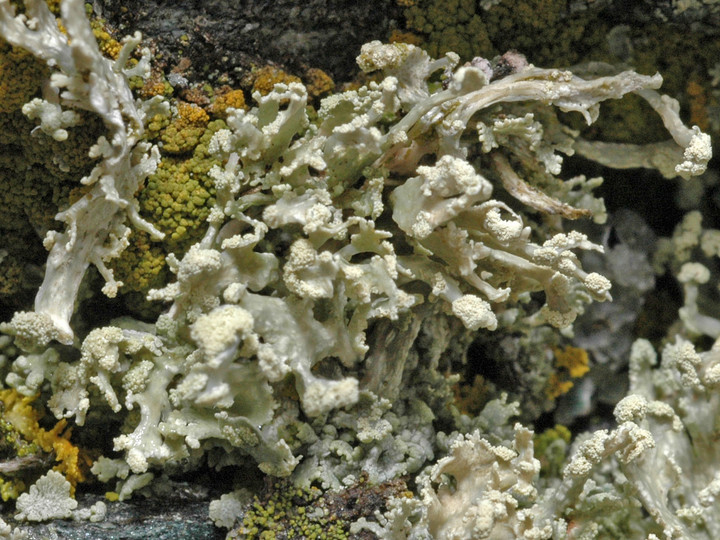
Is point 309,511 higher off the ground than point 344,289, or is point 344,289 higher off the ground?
point 344,289

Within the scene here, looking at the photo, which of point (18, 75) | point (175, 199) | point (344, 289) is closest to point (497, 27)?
point (344, 289)

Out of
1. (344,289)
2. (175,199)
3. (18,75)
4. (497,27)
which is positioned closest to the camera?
(18,75)

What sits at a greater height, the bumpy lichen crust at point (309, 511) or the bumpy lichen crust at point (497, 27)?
the bumpy lichen crust at point (497, 27)

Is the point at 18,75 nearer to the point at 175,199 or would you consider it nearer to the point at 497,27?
the point at 175,199

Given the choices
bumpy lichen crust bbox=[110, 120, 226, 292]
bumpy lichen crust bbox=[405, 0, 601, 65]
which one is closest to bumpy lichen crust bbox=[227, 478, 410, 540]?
bumpy lichen crust bbox=[110, 120, 226, 292]

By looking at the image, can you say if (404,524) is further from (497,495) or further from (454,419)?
(454,419)

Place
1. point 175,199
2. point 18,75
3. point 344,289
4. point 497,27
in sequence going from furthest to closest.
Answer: point 497,27 < point 175,199 < point 344,289 < point 18,75

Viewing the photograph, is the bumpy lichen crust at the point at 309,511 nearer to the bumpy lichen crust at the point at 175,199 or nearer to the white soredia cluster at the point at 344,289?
the white soredia cluster at the point at 344,289

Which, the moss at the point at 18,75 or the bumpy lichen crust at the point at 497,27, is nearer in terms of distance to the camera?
the moss at the point at 18,75

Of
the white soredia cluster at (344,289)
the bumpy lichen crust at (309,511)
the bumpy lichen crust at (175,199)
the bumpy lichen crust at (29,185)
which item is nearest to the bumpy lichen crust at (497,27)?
the white soredia cluster at (344,289)
